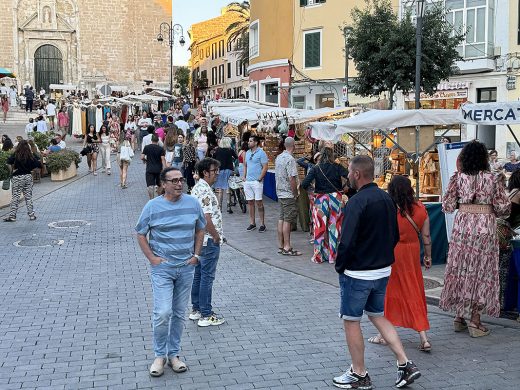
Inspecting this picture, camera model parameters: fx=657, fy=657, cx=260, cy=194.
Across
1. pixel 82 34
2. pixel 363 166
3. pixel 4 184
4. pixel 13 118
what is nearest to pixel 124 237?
pixel 4 184

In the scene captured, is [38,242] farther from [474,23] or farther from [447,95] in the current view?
[474,23]

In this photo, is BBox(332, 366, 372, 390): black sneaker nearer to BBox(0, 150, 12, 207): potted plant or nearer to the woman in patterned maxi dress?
the woman in patterned maxi dress

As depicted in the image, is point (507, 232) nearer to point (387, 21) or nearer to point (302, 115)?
point (302, 115)

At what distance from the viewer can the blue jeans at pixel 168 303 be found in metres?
5.65

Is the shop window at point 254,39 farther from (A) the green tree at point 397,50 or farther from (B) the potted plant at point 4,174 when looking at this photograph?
(B) the potted plant at point 4,174

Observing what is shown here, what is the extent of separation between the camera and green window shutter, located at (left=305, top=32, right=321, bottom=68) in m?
32.6

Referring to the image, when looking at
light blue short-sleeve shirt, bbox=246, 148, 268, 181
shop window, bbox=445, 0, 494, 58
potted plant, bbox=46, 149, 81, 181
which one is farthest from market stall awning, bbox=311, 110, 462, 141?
shop window, bbox=445, 0, 494, 58

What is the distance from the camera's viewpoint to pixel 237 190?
15578 mm

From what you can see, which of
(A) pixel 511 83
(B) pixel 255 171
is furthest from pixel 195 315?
(A) pixel 511 83

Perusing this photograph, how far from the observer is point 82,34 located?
2008 inches

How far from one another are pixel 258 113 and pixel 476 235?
37.8 feet

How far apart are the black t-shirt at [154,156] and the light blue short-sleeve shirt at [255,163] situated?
3320mm

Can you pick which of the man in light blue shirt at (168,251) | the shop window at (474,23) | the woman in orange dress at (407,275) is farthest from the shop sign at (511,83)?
the man in light blue shirt at (168,251)

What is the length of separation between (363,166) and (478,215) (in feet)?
6.33
